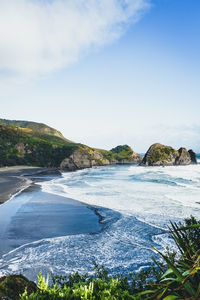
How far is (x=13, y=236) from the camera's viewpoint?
44.4 ft

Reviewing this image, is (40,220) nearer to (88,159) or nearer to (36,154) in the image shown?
(36,154)

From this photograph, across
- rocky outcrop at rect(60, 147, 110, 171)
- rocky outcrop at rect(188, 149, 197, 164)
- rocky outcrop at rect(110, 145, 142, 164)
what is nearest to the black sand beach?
rocky outcrop at rect(60, 147, 110, 171)

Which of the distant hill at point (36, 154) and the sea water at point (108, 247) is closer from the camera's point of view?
the sea water at point (108, 247)

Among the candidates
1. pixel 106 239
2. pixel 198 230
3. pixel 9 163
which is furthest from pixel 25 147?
pixel 198 230

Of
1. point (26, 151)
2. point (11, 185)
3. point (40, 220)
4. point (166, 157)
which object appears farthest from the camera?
point (26, 151)

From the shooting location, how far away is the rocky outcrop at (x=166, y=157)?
104 m

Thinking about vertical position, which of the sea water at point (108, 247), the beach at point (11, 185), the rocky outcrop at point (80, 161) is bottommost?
the sea water at point (108, 247)

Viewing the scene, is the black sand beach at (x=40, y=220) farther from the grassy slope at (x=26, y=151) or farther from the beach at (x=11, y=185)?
the grassy slope at (x=26, y=151)

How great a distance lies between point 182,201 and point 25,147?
325 feet

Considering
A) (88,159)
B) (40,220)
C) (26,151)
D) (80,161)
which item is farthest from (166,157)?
(40,220)

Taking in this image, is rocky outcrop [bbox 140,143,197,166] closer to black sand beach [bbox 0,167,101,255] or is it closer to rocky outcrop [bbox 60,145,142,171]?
rocky outcrop [bbox 60,145,142,171]

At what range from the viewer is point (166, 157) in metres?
106

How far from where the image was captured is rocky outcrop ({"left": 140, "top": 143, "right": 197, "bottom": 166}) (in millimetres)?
104188

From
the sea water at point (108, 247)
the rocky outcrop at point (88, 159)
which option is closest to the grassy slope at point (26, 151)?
the rocky outcrop at point (88, 159)
